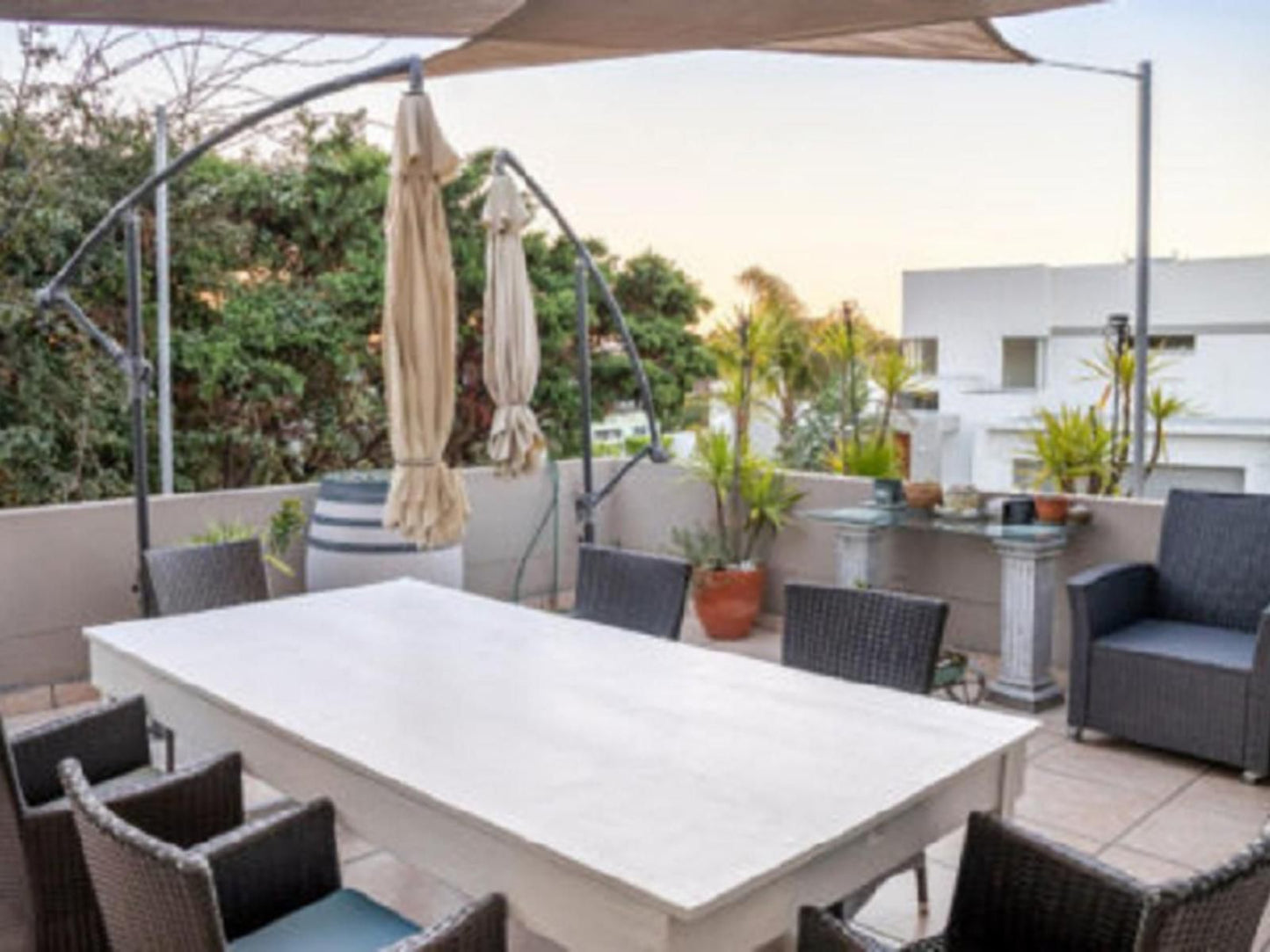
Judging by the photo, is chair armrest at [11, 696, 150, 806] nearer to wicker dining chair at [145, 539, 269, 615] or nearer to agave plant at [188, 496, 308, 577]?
wicker dining chair at [145, 539, 269, 615]

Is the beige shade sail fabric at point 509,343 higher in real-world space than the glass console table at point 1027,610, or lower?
higher

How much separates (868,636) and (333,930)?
61.5 inches

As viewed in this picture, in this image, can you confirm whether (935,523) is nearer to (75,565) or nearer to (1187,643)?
(1187,643)

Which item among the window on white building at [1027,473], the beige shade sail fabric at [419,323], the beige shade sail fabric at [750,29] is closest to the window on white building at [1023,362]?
the window on white building at [1027,473]

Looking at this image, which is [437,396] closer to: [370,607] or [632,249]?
[370,607]

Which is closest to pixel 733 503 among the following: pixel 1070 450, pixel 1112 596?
pixel 1070 450

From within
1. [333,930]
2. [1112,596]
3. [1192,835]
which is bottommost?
[1192,835]

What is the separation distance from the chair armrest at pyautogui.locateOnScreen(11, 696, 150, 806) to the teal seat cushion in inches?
34.7

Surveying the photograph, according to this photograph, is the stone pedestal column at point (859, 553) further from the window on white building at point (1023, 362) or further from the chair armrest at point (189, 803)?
the window on white building at point (1023, 362)

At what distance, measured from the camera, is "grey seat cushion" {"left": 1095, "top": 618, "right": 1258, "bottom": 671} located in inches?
165

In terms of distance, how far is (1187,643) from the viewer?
14.4ft

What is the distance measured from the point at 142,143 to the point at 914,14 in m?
5.53

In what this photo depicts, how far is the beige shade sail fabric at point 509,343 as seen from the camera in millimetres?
3664

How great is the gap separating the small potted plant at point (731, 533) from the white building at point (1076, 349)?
26.4 ft
